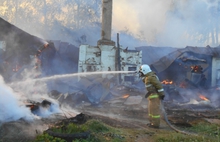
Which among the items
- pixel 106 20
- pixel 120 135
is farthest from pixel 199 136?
pixel 106 20

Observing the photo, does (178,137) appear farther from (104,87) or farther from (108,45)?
(108,45)

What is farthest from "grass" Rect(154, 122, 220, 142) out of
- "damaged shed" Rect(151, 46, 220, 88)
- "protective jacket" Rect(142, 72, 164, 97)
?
"damaged shed" Rect(151, 46, 220, 88)

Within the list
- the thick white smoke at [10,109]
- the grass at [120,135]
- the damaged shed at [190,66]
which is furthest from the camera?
the damaged shed at [190,66]

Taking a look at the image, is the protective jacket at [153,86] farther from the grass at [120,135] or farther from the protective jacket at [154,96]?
the grass at [120,135]

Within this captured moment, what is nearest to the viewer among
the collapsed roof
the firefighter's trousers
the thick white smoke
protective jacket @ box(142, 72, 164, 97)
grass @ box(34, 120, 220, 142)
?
grass @ box(34, 120, 220, 142)

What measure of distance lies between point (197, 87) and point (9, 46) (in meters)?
13.6

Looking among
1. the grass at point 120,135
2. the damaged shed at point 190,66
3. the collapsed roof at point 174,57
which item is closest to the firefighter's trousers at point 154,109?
the grass at point 120,135

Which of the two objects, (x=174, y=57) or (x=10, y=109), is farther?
(x=174, y=57)

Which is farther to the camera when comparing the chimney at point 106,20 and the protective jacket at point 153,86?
the chimney at point 106,20

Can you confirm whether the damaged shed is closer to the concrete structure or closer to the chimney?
the concrete structure

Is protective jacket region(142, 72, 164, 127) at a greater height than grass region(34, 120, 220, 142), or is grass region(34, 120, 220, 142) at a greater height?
protective jacket region(142, 72, 164, 127)

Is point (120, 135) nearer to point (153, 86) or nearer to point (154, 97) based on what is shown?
point (154, 97)

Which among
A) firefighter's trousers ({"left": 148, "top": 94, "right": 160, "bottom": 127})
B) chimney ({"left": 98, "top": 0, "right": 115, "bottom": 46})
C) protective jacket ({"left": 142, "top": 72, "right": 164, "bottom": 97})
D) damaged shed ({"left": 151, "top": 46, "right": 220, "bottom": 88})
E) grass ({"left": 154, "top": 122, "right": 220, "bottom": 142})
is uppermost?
chimney ({"left": 98, "top": 0, "right": 115, "bottom": 46})

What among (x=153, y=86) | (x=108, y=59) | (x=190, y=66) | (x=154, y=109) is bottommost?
(x=154, y=109)
